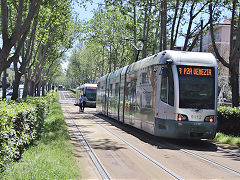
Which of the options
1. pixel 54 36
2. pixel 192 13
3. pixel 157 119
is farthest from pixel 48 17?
pixel 157 119

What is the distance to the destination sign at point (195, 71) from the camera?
12.9 metres

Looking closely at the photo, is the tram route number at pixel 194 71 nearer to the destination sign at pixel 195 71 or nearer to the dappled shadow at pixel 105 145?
the destination sign at pixel 195 71

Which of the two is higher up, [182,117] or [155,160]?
[182,117]

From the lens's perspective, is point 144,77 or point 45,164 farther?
point 144,77

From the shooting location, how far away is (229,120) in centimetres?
1633

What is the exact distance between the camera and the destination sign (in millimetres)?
12898

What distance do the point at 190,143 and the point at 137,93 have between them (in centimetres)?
379

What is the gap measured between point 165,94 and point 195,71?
1.33 meters

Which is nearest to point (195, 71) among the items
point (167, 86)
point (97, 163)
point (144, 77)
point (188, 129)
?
point (167, 86)

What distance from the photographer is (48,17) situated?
82.6 ft

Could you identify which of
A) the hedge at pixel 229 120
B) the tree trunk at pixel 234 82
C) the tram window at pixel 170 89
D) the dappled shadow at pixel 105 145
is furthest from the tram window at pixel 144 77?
the tree trunk at pixel 234 82

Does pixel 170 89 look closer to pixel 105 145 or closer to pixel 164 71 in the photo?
pixel 164 71

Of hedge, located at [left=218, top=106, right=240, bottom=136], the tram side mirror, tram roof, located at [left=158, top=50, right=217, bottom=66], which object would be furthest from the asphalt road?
tram roof, located at [left=158, top=50, right=217, bottom=66]

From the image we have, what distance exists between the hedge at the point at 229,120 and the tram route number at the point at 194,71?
355 cm
